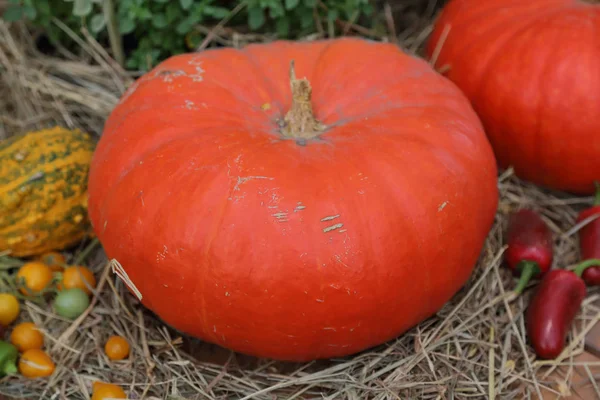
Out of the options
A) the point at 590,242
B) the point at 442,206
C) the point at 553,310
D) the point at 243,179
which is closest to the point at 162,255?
the point at 243,179

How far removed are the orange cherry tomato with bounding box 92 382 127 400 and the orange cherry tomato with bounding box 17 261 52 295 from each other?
49 centimetres

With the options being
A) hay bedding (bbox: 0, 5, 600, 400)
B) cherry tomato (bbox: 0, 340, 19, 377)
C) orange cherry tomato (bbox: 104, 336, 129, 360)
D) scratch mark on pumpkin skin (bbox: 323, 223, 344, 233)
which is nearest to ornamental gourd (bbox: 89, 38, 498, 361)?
scratch mark on pumpkin skin (bbox: 323, 223, 344, 233)

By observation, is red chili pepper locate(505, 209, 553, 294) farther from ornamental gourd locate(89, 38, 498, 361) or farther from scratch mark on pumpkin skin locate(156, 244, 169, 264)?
scratch mark on pumpkin skin locate(156, 244, 169, 264)

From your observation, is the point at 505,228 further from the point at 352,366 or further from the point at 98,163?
the point at 98,163

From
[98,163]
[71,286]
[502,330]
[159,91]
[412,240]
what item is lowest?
[502,330]

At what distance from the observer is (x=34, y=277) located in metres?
2.23

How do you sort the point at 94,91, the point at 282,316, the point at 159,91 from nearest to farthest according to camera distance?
1. the point at 282,316
2. the point at 159,91
3. the point at 94,91

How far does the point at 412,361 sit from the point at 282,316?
48cm

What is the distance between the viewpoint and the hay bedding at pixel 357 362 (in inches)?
76.8

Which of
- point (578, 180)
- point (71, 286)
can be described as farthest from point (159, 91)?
point (578, 180)

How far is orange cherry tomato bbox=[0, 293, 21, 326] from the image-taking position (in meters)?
2.15

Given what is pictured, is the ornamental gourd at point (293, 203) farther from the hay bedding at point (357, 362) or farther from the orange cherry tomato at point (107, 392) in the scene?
the orange cherry tomato at point (107, 392)

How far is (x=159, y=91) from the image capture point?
6.79ft

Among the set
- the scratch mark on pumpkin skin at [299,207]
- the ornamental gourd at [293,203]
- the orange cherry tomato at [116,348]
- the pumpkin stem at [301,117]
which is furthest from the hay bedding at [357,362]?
the pumpkin stem at [301,117]
